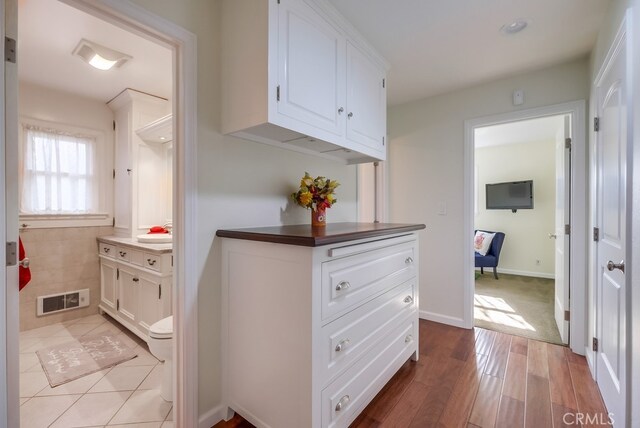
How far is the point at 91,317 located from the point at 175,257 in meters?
2.47

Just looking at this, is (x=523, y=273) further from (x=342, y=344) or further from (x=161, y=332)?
A: (x=161, y=332)

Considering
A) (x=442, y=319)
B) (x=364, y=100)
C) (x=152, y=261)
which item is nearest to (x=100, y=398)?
(x=152, y=261)

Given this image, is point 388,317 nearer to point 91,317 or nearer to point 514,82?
point 514,82

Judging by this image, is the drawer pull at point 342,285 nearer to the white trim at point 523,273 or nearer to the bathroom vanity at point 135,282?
the bathroom vanity at point 135,282

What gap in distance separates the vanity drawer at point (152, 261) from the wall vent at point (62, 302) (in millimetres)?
1290

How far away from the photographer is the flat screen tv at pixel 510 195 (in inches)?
189

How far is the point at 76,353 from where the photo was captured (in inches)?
88.4

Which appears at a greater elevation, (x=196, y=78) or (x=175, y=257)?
(x=196, y=78)

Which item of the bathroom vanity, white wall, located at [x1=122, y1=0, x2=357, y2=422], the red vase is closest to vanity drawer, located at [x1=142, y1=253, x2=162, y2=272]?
the bathroom vanity

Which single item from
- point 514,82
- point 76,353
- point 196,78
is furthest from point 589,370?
point 76,353

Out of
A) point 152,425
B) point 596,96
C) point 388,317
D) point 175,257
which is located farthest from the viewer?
point 596,96

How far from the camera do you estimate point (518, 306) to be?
3348 millimetres

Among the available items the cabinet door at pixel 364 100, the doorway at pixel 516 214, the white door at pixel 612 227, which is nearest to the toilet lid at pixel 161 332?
the cabinet door at pixel 364 100

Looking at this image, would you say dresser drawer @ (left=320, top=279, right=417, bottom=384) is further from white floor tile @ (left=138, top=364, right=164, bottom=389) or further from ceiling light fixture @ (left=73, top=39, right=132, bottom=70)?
ceiling light fixture @ (left=73, top=39, right=132, bottom=70)
